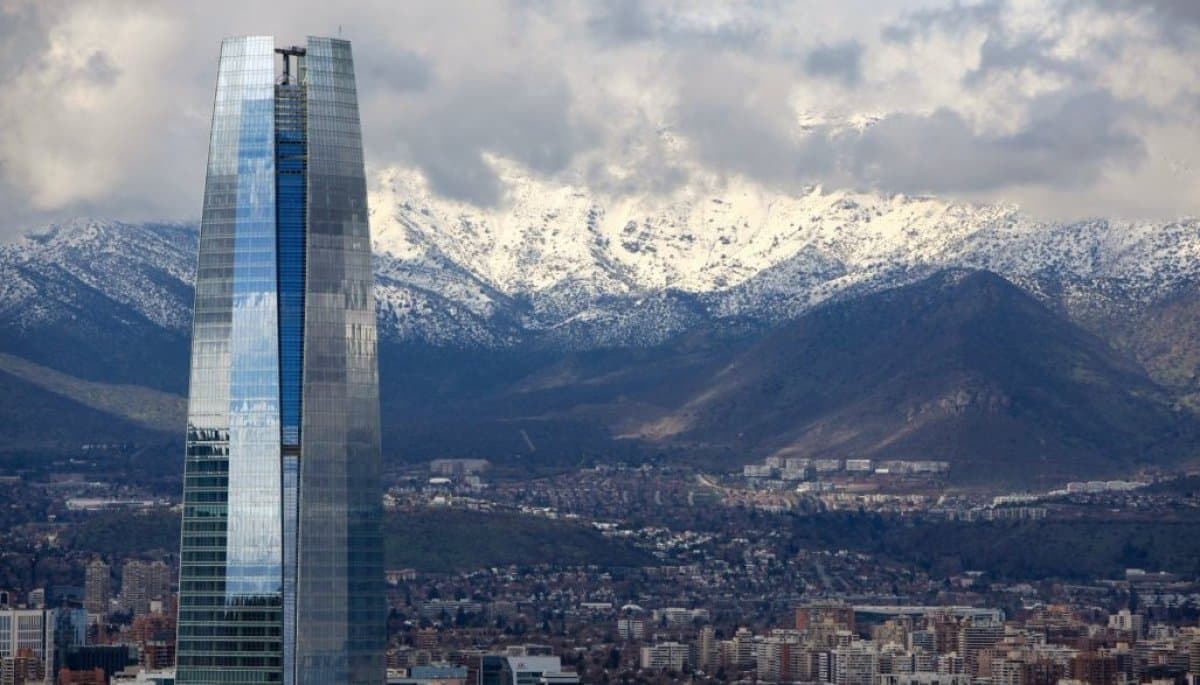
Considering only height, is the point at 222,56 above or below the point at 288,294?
above

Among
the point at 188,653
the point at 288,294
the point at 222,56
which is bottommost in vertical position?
the point at 188,653

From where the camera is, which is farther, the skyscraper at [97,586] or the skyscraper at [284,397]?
the skyscraper at [97,586]

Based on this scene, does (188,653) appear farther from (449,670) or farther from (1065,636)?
(1065,636)

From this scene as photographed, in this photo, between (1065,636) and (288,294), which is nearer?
(288,294)

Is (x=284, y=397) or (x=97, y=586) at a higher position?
(x=97, y=586)

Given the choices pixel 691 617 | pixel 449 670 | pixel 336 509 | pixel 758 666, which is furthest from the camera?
pixel 691 617

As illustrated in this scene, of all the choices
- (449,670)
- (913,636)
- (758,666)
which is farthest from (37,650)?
(913,636)

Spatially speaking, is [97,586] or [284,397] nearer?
[284,397]

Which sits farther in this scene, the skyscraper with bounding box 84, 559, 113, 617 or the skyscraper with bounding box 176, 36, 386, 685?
the skyscraper with bounding box 84, 559, 113, 617
